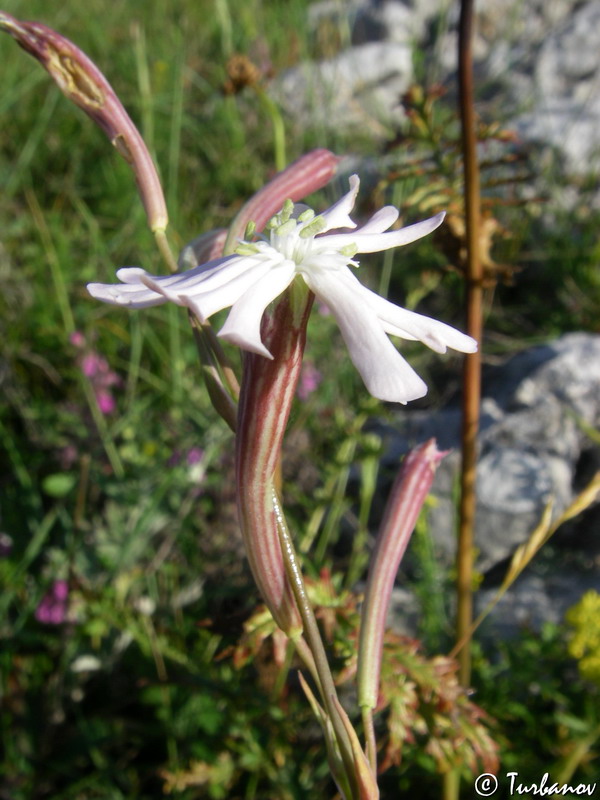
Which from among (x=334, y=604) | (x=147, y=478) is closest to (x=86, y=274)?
(x=147, y=478)

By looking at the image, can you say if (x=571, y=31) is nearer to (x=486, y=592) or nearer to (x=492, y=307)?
(x=492, y=307)

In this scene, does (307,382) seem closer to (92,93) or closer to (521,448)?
(521,448)

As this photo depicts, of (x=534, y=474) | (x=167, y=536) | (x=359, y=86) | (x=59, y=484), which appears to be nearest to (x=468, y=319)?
(x=534, y=474)

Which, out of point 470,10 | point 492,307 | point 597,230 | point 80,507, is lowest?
point 80,507

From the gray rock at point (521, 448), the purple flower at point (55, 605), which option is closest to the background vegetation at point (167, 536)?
the purple flower at point (55, 605)

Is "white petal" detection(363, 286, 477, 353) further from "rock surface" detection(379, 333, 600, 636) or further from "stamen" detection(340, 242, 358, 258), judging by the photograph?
"rock surface" detection(379, 333, 600, 636)

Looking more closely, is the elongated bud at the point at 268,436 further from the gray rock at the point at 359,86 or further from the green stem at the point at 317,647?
the gray rock at the point at 359,86
